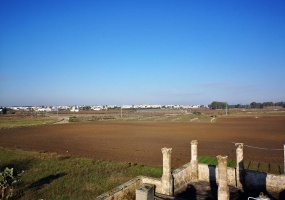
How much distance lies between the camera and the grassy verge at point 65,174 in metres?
14.6

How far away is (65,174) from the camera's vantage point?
61.2 feet

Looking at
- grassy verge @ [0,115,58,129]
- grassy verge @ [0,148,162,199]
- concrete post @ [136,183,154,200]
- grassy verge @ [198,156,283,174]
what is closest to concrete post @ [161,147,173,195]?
grassy verge @ [0,148,162,199]

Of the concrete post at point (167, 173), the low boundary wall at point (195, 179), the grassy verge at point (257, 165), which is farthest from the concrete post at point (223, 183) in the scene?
the grassy verge at point (257, 165)

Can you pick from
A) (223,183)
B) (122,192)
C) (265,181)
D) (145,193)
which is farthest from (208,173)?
(145,193)

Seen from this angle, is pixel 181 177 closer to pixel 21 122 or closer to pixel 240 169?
pixel 240 169

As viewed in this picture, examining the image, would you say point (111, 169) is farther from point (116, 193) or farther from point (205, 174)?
A: point (116, 193)

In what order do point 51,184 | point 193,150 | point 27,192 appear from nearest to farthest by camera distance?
point 193,150, point 27,192, point 51,184

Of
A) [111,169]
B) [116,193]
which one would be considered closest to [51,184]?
[111,169]

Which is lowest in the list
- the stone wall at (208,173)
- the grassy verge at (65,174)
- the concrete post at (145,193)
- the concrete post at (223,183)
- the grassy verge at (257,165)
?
the grassy verge at (65,174)

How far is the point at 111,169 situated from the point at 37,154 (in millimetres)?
10854

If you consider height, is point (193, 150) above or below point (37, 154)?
above

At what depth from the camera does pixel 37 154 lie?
26.5 m

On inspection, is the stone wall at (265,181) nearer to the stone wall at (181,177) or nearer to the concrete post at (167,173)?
the stone wall at (181,177)

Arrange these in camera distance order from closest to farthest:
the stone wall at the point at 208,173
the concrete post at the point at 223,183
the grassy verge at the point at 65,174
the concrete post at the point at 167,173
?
the concrete post at the point at 223,183
the concrete post at the point at 167,173
the stone wall at the point at 208,173
the grassy verge at the point at 65,174
